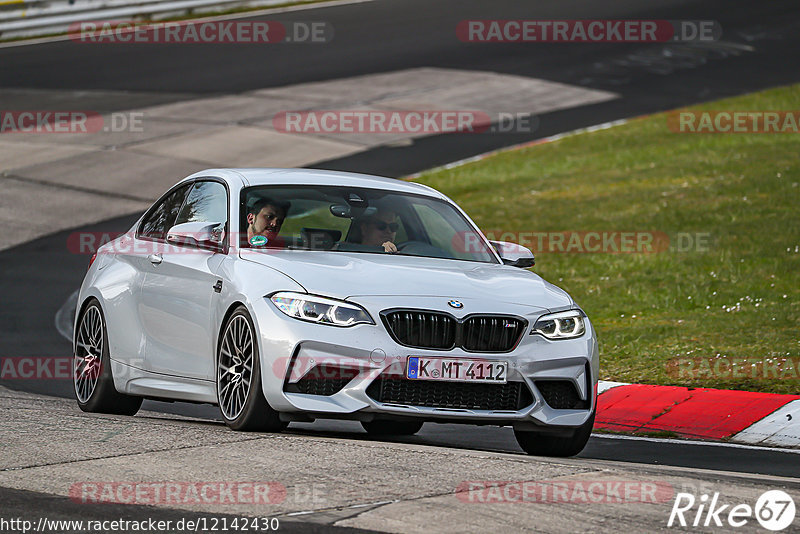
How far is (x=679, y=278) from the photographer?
1543 cm

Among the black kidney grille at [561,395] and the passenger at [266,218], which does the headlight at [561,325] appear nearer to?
the black kidney grille at [561,395]

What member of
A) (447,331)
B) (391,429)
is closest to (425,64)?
(391,429)

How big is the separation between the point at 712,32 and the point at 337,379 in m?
30.6

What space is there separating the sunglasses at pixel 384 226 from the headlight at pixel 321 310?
130 centimetres

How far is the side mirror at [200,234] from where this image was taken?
8.45 meters

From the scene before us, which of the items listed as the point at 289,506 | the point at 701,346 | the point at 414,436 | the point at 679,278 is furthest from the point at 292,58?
the point at 289,506

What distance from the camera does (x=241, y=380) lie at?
7.82 m

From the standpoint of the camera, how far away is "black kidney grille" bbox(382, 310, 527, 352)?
7551 mm

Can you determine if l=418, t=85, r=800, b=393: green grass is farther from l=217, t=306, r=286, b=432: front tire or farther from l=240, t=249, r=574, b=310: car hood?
l=217, t=306, r=286, b=432: front tire

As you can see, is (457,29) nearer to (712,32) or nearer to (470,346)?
(712,32)

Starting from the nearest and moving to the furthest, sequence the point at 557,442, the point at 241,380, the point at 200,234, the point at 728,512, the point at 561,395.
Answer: the point at 728,512 → the point at 241,380 → the point at 561,395 → the point at 557,442 → the point at 200,234

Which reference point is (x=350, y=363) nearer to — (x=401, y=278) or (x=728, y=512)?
(x=401, y=278)

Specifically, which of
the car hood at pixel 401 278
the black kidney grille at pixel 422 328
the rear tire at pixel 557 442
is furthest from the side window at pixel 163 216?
the rear tire at pixel 557 442

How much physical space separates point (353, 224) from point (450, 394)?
5.23 feet
